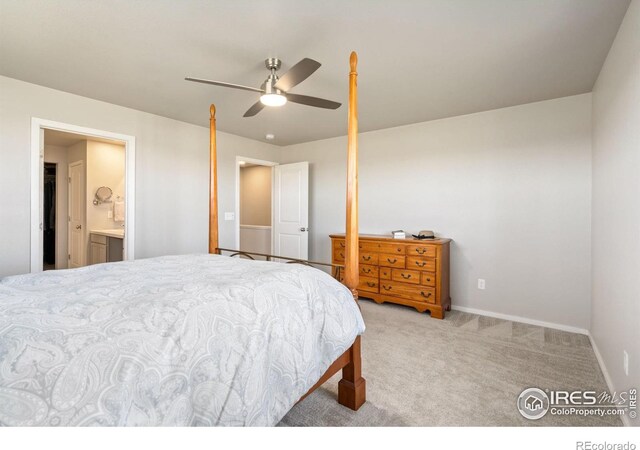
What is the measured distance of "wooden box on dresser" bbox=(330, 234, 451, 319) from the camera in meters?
3.57

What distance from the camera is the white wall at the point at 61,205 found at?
548cm

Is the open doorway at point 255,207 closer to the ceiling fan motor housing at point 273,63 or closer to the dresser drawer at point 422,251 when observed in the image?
the dresser drawer at point 422,251

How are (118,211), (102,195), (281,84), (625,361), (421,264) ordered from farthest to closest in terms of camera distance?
(118,211) → (102,195) → (421,264) → (281,84) → (625,361)

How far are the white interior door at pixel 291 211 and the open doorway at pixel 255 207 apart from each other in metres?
0.83

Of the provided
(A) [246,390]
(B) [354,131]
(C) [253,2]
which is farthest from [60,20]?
(A) [246,390]

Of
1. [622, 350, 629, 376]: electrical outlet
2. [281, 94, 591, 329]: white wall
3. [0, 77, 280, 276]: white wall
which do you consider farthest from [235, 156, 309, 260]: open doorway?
[622, 350, 629, 376]: electrical outlet

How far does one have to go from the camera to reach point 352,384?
6.24 ft

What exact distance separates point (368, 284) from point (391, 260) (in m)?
0.49

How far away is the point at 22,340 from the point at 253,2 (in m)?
1.91

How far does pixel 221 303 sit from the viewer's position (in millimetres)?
1304

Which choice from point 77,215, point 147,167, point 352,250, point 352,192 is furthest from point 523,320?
point 77,215

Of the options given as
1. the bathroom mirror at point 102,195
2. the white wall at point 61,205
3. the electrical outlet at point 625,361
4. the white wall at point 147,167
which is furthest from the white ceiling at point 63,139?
the electrical outlet at point 625,361

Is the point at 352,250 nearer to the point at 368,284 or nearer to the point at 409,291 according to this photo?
the point at 409,291

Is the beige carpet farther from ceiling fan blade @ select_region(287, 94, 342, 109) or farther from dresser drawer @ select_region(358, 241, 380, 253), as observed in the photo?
ceiling fan blade @ select_region(287, 94, 342, 109)
